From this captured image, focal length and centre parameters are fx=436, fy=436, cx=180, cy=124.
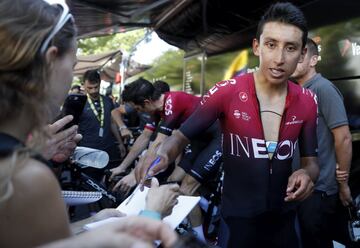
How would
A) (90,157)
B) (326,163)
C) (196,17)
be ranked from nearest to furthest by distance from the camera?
(326,163) < (90,157) < (196,17)

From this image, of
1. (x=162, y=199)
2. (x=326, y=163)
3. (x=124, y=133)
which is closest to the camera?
(x=162, y=199)

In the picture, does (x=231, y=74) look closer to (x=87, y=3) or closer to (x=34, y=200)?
(x=87, y=3)

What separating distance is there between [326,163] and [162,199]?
2123mm

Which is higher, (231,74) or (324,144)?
(231,74)

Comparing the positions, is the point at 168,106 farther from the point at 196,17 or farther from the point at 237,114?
the point at 196,17

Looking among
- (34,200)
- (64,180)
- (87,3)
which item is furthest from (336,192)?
(87,3)

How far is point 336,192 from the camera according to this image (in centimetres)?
363

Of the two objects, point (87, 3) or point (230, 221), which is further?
point (87, 3)

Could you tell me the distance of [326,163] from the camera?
11.7 ft

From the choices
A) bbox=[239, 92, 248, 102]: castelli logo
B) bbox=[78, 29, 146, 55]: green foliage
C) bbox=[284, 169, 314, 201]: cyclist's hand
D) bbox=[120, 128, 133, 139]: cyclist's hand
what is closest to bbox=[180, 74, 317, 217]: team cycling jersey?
bbox=[239, 92, 248, 102]: castelli logo

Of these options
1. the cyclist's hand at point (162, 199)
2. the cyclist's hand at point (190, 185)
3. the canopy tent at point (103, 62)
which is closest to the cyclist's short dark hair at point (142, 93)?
the cyclist's hand at point (190, 185)

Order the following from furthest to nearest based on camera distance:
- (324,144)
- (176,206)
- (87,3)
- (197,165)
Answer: (87,3) → (197,165) → (324,144) → (176,206)

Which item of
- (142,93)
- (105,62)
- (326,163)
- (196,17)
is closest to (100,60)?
(105,62)

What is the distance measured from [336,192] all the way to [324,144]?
0.44 metres
